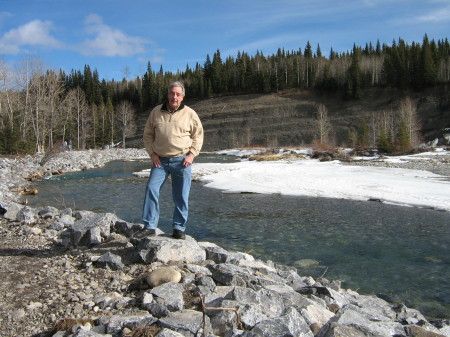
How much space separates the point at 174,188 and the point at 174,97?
4.39ft

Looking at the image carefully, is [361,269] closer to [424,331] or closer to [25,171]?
[424,331]

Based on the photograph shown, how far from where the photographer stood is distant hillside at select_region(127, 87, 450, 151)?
238 ft

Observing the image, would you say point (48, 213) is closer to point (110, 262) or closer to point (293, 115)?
point (110, 262)

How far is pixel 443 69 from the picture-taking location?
7969cm

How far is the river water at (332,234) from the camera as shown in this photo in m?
6.05

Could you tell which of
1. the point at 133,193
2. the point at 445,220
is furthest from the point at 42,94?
the point at 445,220

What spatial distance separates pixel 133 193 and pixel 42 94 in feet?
120

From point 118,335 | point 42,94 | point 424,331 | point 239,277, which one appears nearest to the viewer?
point 118,335

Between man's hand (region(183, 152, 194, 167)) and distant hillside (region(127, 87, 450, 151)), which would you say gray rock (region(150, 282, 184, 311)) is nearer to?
man's hand (region(183, 152, 194, 167))

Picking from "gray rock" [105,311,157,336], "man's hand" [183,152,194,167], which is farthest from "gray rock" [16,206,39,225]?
"gray rock" [105,311,157,336]

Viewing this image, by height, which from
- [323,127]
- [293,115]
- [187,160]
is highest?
[293,115]

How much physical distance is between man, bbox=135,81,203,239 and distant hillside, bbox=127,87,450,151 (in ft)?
209

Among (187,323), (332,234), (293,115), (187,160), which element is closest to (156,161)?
(187,160)

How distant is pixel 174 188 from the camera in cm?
547
